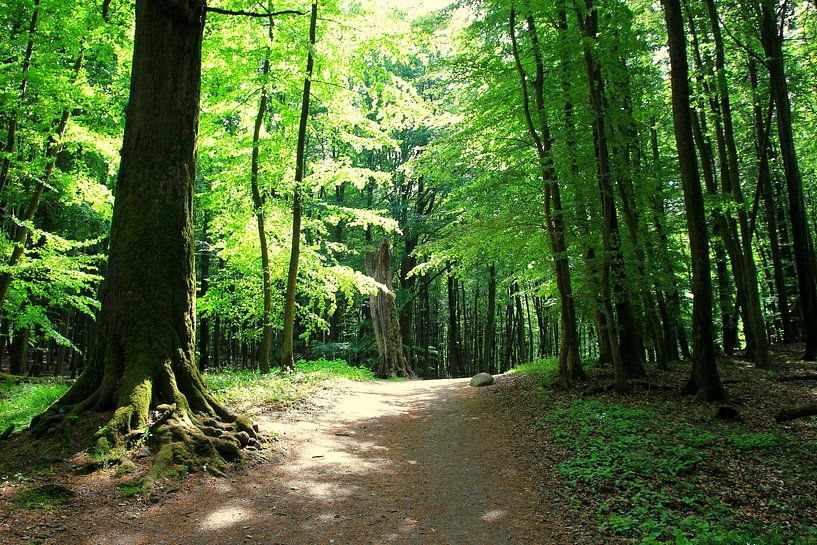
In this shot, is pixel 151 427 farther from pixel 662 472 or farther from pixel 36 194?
pixel 36 194

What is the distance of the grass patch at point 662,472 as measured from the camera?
3.89 metres

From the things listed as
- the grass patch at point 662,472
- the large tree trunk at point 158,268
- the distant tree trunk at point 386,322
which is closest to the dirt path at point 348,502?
the grass patch at point 662,472

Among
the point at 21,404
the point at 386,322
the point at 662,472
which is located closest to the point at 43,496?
the point at 662,472

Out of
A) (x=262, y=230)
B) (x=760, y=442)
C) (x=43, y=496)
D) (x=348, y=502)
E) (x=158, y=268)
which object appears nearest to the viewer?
(x=43, y=496)

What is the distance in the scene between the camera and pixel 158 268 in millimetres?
5613

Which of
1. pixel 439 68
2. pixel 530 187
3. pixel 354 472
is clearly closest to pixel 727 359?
pixel 530 187

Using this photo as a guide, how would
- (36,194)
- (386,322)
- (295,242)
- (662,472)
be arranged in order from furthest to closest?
(386,322) → (295,242) → (36,194) → (662,472)

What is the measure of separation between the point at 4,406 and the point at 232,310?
5973 millimetres

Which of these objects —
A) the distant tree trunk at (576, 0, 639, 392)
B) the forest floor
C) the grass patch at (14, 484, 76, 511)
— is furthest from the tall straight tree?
the grass patch at (14, 484, 76, 511)

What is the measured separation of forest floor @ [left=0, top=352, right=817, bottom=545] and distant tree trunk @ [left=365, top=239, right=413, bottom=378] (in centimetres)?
1169

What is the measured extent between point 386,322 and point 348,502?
1550 cm

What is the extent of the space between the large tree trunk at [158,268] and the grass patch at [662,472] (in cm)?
398

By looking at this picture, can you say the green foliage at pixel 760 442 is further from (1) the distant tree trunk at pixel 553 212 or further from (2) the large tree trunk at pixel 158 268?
(2) the large tree trunk at pixel 158 268

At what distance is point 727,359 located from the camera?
43.4 feet
